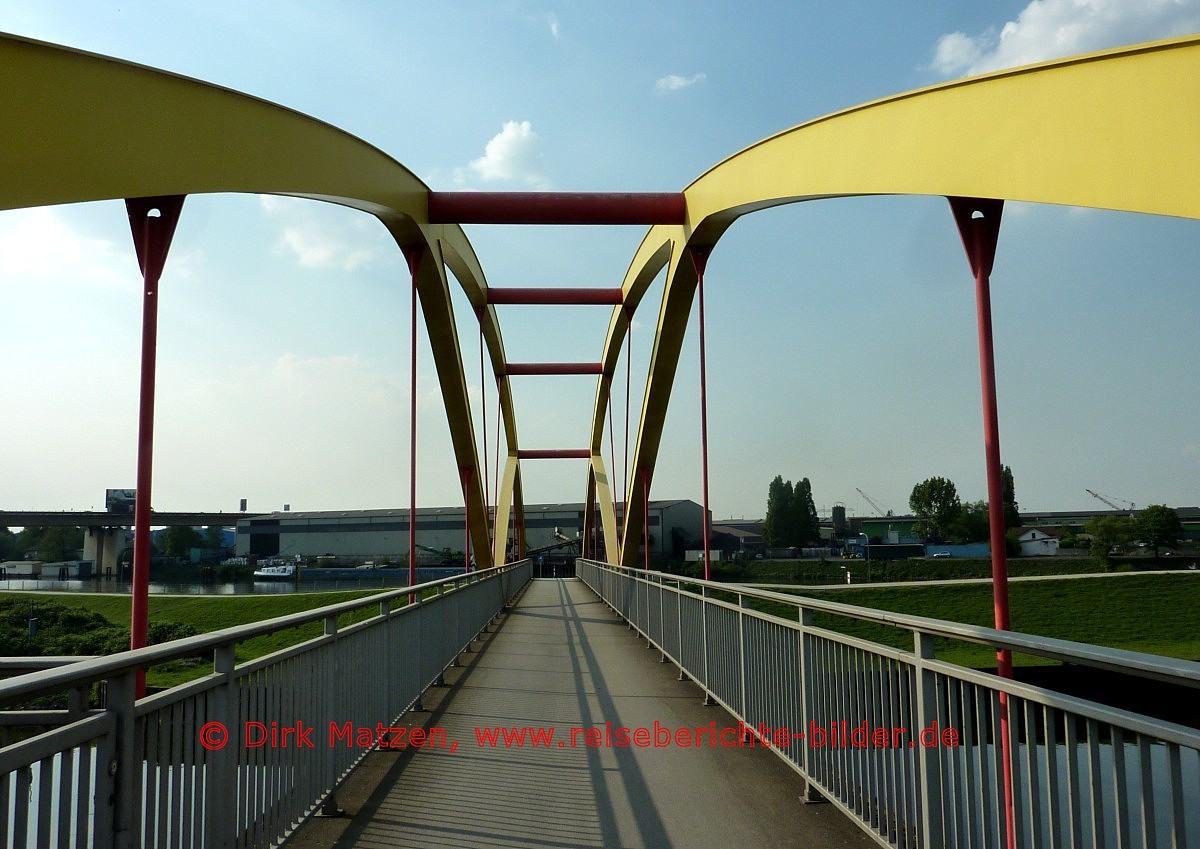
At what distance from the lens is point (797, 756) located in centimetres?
426

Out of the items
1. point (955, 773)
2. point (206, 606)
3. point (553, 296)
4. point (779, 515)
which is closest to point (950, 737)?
point (955, 773)

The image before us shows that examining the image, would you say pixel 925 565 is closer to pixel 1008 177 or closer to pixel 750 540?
pixel 750 540

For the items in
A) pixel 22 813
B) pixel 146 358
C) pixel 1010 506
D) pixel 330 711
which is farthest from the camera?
pixel 1010 506

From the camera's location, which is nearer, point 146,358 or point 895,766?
point 895,766

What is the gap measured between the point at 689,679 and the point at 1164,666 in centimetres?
624

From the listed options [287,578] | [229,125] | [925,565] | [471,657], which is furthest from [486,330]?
[925,565]

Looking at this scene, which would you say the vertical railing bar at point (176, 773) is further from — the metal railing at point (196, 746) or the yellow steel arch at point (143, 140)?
the yellow steel arch at point (143, 140)

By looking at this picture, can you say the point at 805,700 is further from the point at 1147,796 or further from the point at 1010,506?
the point at 1010,506

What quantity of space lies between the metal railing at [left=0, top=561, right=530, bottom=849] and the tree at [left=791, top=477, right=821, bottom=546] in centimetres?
7259

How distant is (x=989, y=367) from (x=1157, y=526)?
191 feet

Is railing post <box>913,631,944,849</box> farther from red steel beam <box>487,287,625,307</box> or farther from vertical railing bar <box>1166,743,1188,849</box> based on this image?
red steel beam <box>487,287,625,307</box>

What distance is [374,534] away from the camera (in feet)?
191

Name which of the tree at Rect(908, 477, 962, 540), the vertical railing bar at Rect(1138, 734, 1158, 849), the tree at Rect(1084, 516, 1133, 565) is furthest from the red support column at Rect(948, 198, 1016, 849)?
the tree at Rect(908, 477, 962, 540)

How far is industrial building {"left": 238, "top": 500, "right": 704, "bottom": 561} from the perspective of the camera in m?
57.2
